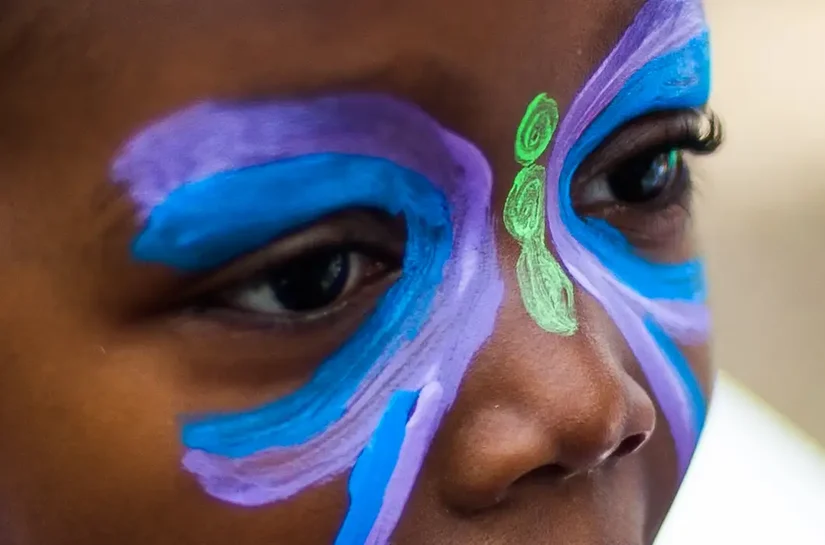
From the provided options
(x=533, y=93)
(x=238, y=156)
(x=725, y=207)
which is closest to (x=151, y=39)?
(x=238, y=156)

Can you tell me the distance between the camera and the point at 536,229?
570mm

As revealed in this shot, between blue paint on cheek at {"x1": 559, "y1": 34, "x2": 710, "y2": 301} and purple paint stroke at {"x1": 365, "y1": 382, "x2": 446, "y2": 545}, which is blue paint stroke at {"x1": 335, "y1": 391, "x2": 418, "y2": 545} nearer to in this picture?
purple paint stroke at {"x1": 365, "y1": 382, "x2": 446, "y2": 545}

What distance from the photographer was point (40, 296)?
0.52 metres

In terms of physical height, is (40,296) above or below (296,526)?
above

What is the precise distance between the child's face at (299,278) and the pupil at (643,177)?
10 cm

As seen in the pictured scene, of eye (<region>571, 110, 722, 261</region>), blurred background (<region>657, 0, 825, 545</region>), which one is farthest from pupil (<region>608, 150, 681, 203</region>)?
blurred background (<region>657, 0, 825, 545</region>)

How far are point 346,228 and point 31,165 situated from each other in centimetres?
17

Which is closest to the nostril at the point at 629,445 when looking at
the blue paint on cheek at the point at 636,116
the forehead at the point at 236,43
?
the blue paint on cheek at the point at 636,116

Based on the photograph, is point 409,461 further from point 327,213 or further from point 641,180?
point 641,180

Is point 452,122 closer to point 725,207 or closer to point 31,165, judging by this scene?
point 31,165

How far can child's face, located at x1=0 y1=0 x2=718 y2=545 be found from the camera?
50cm

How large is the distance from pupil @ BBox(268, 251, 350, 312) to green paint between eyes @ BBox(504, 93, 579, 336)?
100mm

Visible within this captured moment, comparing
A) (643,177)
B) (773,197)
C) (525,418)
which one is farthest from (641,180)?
(773,197)

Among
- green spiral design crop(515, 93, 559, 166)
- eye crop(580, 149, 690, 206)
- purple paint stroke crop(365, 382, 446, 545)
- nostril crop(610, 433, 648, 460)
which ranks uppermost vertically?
eye crop(580, 149, 690, 206)
